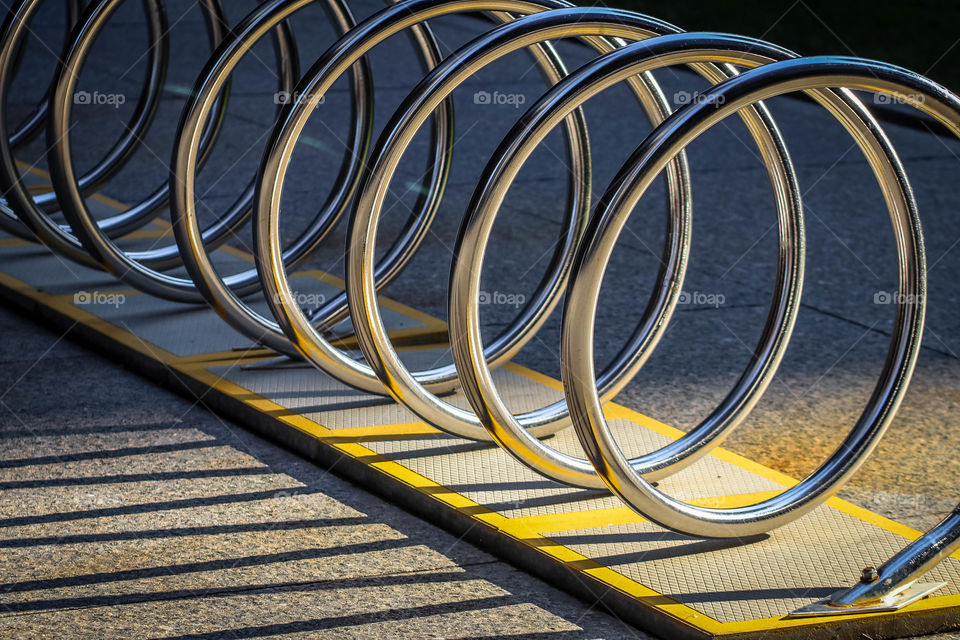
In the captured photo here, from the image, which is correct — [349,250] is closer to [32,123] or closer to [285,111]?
[285,111]

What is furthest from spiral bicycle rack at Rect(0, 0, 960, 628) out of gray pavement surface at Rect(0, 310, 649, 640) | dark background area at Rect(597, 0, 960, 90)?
dark background area at Rect(597, 0, 960, 90)

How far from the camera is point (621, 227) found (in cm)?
264

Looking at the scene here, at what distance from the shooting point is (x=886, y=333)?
194 inches

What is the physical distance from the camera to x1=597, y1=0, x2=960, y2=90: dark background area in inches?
426

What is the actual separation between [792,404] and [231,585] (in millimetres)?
2185

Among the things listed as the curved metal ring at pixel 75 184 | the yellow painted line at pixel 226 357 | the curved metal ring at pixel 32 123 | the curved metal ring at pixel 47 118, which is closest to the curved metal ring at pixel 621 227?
the yellow painted line at pixel 226 357

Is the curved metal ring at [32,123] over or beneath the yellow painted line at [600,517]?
over

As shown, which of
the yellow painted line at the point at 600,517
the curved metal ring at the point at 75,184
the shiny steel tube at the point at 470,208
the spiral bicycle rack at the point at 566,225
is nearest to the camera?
the spiral bicycle rack at the point at 566,225

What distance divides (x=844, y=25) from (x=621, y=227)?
34.7 ft

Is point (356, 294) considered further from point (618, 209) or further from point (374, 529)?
point (618, 209)

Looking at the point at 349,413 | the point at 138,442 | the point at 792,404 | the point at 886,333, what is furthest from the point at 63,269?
the point at 886,333

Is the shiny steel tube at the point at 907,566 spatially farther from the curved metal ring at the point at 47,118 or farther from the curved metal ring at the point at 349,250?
the curved metal ring at the point at 47,118

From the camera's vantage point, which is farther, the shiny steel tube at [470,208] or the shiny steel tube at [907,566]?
the shiny steel tube at [470,208]

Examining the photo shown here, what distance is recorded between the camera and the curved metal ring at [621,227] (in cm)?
260
